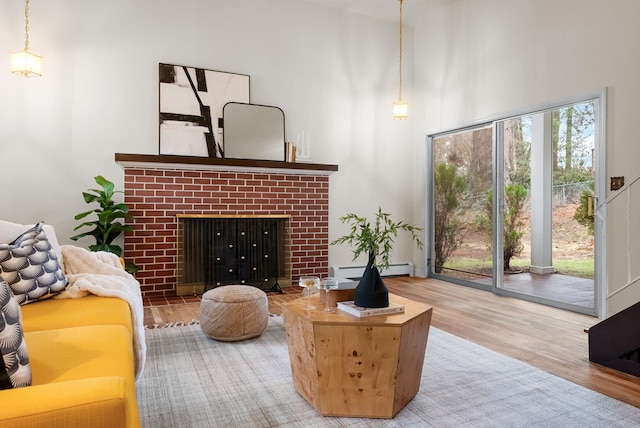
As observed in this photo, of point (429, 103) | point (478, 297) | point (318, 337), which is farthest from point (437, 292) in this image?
point (318, 337)

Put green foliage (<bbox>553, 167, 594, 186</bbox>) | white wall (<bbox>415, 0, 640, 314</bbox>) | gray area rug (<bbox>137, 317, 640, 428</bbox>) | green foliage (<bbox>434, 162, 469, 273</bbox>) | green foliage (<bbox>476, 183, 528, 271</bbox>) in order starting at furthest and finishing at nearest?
1. green foliage (<bbox>434, 162, 469, 273</bbox>)
2. green foliage (<bbox>476, 183, 528, 271</bbox>)
3. green foliage (<bbox>553, 167, 594, 186</bbox>)
4. white wall (<bbox>415, 0, 640, 314</bbox>)
5. gray area rug (<bbox>137, 317, 640, 428</bbox>)

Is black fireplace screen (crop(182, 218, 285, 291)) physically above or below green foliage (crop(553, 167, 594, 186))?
below

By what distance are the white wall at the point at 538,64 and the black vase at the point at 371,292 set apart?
8.44ft

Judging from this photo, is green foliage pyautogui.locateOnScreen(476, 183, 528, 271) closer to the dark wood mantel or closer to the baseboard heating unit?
the baseboard heating unit

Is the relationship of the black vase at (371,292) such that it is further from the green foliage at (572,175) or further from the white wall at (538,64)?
the green foliage at (572,175)

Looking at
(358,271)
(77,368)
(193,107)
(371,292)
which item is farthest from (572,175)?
(77,368)

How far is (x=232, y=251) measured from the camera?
15.3 ft

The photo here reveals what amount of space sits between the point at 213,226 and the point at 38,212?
5.40 ft

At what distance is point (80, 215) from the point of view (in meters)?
3.98

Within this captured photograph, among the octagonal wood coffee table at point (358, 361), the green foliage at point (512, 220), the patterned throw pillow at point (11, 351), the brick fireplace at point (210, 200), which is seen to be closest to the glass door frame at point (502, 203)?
the green foliage at point (512, 220)

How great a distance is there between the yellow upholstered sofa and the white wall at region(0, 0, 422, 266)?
7.99 feet

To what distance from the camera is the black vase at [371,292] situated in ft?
6.62

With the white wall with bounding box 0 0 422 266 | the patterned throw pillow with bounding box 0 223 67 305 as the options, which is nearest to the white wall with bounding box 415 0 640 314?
the white wall with bounding box 0 0 422 266

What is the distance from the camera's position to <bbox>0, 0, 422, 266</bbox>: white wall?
13.4 feet
